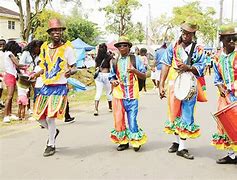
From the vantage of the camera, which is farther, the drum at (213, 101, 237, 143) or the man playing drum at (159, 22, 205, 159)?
the man playing drum at (159, 22, 205, 159)

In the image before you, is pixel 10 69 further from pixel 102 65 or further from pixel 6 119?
pixel 102 65

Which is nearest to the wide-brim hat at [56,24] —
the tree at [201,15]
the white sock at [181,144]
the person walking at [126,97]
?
the person walking at [126,97]

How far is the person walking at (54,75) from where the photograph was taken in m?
5.60

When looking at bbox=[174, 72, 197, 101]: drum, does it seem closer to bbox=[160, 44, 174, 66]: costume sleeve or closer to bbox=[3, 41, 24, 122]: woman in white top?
bbox=[160, 44, 174, 66]: costume sleeve

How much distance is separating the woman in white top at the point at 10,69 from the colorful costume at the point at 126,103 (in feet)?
10.4

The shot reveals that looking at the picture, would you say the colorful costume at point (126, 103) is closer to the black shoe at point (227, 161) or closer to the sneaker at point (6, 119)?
the black shoe at point (227, 161)

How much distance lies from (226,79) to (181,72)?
63 centimetres

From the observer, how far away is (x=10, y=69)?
8555mm

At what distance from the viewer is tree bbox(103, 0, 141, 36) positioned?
44.5 m

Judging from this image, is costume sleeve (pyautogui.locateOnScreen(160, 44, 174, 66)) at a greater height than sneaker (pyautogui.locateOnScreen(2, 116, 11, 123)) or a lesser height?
greater

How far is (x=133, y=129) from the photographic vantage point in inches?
234

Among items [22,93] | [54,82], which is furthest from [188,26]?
[22,93]

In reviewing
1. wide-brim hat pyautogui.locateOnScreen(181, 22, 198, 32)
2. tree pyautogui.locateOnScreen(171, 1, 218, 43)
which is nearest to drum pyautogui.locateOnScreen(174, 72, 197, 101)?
wide-brim hat pyautogui.locateOnScreen(181, 22, 198, 32)

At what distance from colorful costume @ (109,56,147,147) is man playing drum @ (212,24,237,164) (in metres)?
1.16
